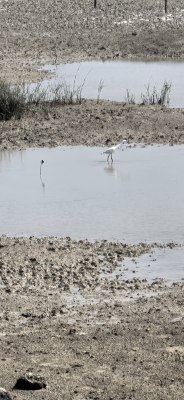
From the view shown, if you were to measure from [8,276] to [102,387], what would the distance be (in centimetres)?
332

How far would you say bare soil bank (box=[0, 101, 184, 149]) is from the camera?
64.6 ft

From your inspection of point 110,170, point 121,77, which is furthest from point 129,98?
point 110,170

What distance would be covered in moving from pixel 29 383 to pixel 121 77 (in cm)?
1943

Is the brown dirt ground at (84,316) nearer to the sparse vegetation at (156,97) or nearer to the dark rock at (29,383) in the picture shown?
the dark rock at (29,383)

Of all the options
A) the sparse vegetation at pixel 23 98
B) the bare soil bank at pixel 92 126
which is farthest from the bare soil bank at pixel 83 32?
the bare soil bank at pixel 92 126

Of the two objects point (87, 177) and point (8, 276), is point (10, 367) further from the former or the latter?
point (87, 177)

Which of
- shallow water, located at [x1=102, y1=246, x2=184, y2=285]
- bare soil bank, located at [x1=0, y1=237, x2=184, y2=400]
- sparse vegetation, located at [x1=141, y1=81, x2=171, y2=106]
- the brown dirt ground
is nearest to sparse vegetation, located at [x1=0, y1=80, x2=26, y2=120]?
the brown dirt ground

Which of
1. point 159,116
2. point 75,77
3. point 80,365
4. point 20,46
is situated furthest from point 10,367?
point 20,46

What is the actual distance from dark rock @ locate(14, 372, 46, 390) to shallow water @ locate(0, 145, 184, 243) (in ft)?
16.3

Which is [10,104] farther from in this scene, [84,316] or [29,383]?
[29,383]

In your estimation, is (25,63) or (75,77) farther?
(25,63)

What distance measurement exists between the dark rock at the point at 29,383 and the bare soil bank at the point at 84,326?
0.16 feet

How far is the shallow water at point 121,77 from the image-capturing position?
24.4 metres

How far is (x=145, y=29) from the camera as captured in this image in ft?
110
